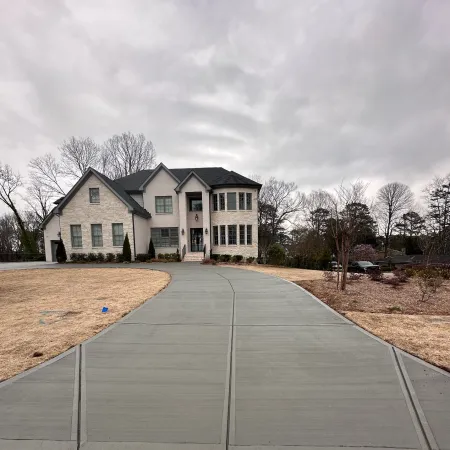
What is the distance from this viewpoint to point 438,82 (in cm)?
1142

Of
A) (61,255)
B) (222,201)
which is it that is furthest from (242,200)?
(61,255)

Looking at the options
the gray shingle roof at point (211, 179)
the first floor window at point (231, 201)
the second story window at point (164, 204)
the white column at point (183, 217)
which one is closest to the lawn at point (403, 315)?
the first floor window at point (231, 201)

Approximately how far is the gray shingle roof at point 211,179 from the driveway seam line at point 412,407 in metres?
19.0

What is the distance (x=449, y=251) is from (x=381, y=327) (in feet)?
108

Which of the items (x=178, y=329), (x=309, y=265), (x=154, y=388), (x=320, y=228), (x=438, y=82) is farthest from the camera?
(x=320, y=228)

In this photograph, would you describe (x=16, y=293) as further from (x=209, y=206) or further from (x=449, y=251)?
(x=449, y=251)

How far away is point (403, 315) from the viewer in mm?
5582

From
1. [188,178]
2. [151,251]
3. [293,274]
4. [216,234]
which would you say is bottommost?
[293,274]

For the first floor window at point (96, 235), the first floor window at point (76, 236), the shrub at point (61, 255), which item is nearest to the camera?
the shrub at point (61, 255)

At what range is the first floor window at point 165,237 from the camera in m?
23.0

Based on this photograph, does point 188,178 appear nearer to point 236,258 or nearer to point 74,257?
point 236,258

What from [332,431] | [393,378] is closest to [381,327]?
[393,378]

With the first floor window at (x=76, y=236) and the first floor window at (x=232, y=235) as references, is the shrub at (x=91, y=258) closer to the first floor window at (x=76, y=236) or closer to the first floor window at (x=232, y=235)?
the first floor window at (x=76, y=236)

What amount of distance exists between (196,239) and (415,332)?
64.8 ft
